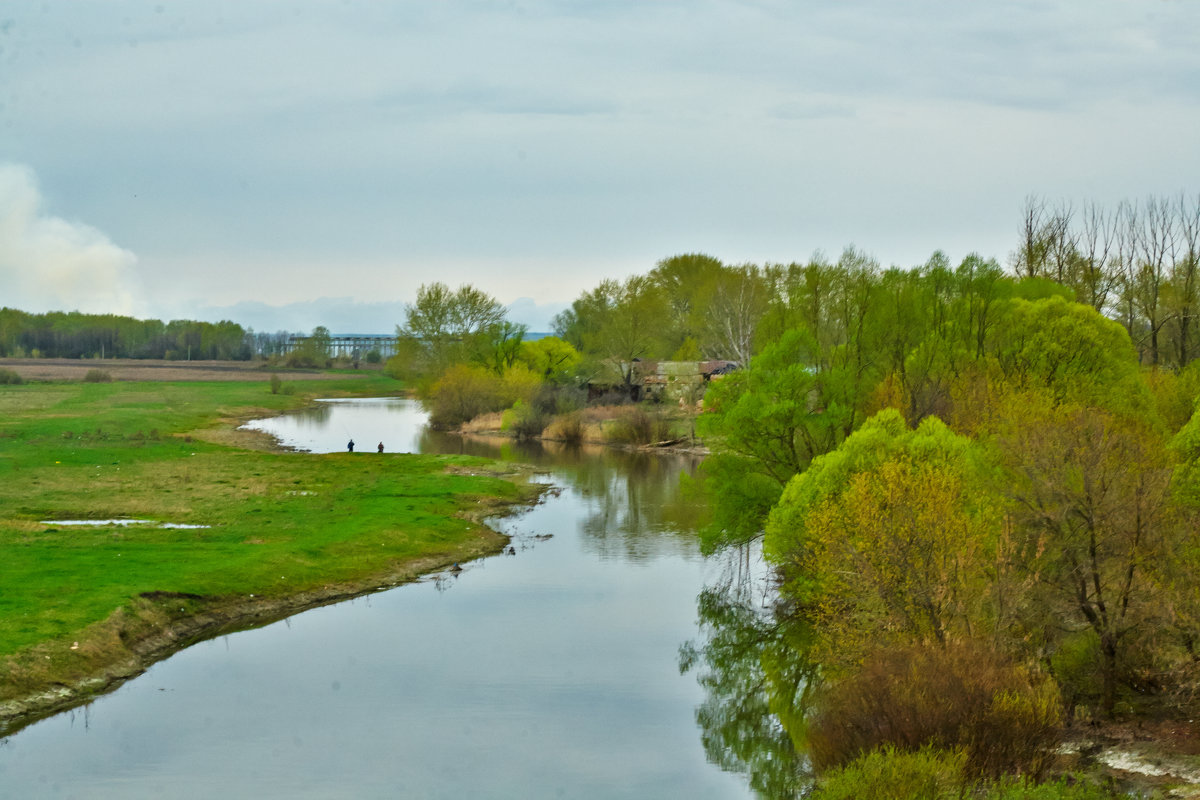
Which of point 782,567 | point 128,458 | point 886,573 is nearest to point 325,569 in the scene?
point 782,567

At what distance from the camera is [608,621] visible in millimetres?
31906

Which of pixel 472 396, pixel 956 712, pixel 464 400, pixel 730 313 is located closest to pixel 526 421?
pixel 472 396

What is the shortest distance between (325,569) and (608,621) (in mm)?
10624

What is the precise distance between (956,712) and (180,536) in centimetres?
2988

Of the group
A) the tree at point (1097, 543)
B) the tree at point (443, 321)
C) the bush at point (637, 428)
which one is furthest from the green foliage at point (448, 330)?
the tree at point (1097, 543)

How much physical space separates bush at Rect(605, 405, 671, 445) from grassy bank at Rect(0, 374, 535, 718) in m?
19.4

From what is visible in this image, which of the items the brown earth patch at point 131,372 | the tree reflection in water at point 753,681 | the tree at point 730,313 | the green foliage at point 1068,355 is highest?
the tree at point 730,313

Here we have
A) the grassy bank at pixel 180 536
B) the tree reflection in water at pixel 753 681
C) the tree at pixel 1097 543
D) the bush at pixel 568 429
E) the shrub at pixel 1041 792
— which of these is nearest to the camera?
the shrub at pixel 1041 792

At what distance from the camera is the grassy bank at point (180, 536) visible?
27.4 meters

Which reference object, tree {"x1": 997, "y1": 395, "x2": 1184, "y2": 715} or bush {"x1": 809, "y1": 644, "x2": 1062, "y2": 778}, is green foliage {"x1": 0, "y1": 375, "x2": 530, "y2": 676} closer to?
bush {"x1": 809, "y1": 644, "x2": 1062, "y2": 778}

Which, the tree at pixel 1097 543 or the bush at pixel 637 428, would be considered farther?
the bush at pixel 637 428

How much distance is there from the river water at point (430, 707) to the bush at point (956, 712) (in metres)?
2.81

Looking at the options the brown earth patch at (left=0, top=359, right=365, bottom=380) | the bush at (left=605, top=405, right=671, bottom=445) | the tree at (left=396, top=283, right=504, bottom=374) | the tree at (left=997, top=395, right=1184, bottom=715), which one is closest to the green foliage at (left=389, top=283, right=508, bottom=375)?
the tree at (left=396, top=283, right=504, bottom=374)

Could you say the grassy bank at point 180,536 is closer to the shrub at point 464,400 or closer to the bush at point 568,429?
the bush at point 568,429
